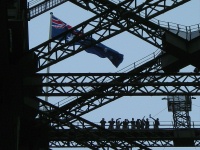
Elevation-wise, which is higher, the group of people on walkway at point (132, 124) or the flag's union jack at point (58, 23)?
the flag's union jack at point (58, 23)

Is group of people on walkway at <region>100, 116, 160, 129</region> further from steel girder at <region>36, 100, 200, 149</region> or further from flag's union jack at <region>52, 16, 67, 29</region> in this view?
flag's union jack at <region>52, 16, 67, 29</region>

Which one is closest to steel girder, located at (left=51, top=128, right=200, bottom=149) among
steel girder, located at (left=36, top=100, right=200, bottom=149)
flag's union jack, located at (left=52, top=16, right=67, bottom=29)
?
steel girder, located at (left=36, top=100, right=200, bottom=149)

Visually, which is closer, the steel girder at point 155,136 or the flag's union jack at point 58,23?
the steel girder at point 155,136

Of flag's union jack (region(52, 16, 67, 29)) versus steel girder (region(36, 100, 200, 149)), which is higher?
flag's union jack (region(52, 16, 67, 29))

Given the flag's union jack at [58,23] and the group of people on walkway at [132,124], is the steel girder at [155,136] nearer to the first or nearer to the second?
the group of people on walkway at [132,124]

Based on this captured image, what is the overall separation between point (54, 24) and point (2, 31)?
2318 cm

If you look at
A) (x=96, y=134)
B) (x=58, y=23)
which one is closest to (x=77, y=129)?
(x=96, y=134)

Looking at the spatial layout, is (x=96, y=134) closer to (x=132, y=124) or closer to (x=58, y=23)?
(x=132, y=124)

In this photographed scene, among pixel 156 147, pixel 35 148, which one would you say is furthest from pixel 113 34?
pixel 156 147

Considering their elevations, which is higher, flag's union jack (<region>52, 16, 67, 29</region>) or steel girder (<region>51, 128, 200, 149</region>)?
flag's union jack (<region>52, 16, 67, 29</region>)

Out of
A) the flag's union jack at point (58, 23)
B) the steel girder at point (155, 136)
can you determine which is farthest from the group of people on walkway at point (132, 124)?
the flag's union jack at point (58, 23)

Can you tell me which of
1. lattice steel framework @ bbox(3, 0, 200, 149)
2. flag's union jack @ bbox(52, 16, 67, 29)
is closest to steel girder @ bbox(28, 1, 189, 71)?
lattice steel framework @ bbox(3, 0, 200, 149)

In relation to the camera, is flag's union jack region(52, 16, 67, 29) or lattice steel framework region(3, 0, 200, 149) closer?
lattice steel framework region(3, 0, 200, 149)

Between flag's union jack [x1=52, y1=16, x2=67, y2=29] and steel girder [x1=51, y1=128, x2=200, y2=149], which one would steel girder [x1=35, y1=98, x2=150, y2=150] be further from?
flag's union jack [x1=52, y1=16, x2=67, y2=29]
